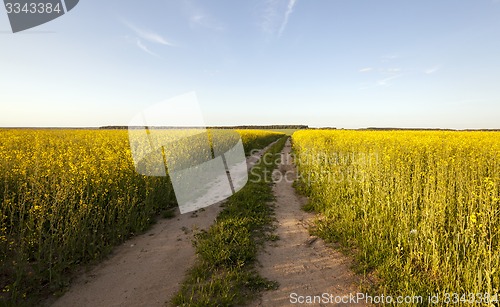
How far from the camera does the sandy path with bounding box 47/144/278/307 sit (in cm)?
403

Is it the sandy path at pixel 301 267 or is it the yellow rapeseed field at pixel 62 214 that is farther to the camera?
the yellow rapeseed field at pixel 62 214

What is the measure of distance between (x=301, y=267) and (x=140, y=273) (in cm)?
312

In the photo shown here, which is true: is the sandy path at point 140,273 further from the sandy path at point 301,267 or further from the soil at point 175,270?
the sandy path at point 301,267

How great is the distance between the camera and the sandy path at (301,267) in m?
4.08

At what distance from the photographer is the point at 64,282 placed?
438 centimetres

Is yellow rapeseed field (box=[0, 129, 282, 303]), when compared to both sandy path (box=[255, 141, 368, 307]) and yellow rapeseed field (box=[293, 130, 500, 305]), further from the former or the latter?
yellow rapeseed field (box=[293, 130, 500, 305])

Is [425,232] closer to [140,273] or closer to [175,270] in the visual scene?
[175,270]

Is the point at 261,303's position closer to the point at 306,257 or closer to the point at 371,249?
the point at 306,257

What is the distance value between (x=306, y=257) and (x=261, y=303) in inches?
68.8

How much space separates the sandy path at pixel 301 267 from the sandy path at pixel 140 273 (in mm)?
1658

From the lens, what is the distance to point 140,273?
187 inches

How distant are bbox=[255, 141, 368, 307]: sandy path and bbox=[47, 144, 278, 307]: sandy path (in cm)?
166

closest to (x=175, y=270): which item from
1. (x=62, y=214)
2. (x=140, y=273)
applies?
(x=140, y=273)
